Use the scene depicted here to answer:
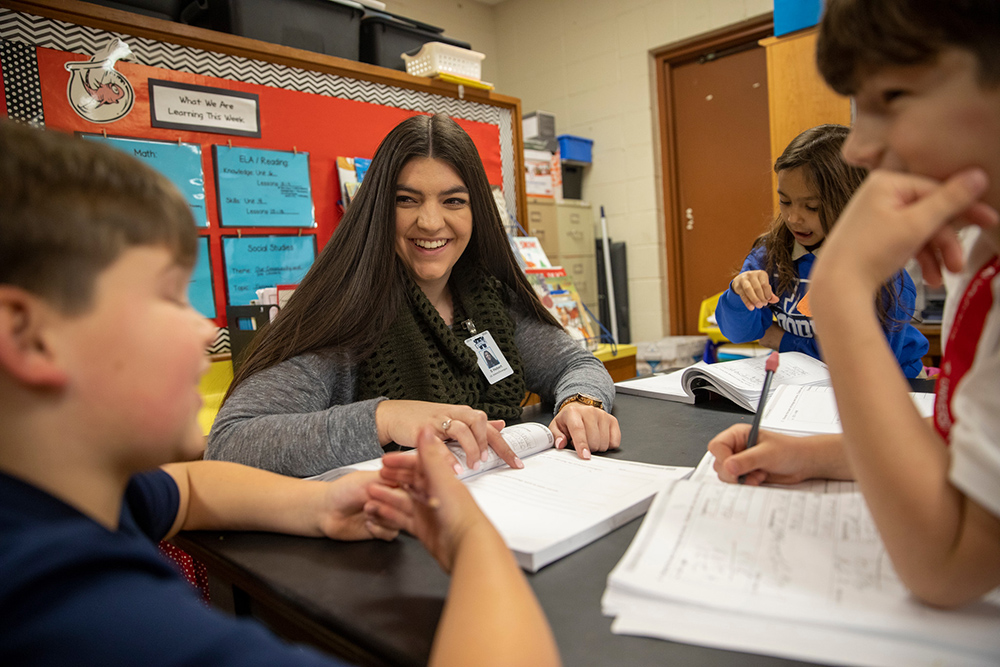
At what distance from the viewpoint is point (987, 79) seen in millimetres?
Answer: 434

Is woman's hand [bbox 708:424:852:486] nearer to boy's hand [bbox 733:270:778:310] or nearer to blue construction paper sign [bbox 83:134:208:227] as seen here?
boy's hand [bbox 733:270:778:310]

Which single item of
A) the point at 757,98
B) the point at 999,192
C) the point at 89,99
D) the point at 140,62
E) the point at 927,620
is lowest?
the point at 927,620

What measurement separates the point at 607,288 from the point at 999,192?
353 cm

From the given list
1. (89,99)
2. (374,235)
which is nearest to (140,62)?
(89,99)

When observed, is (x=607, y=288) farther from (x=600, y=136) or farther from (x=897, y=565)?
(x=897, y=565)

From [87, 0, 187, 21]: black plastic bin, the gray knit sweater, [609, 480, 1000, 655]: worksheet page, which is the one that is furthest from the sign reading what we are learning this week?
[609, 480, 1000, 655]: worksheet page

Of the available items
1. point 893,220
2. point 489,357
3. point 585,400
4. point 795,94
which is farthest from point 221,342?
point 795,94

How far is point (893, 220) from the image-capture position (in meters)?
0.48

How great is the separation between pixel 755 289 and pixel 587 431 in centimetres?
74

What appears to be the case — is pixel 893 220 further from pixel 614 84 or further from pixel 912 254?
pixel 614 84

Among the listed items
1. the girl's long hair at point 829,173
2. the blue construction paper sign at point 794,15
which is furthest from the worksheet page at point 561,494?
the blue construction paper sign at point 794,15

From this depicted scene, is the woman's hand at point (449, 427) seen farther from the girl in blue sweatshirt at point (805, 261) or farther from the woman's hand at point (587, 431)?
the girl in blue sweatshirt at point (805, 261)

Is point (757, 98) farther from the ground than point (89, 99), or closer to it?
farther from the ground

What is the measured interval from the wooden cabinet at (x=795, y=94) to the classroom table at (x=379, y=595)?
2109mm
